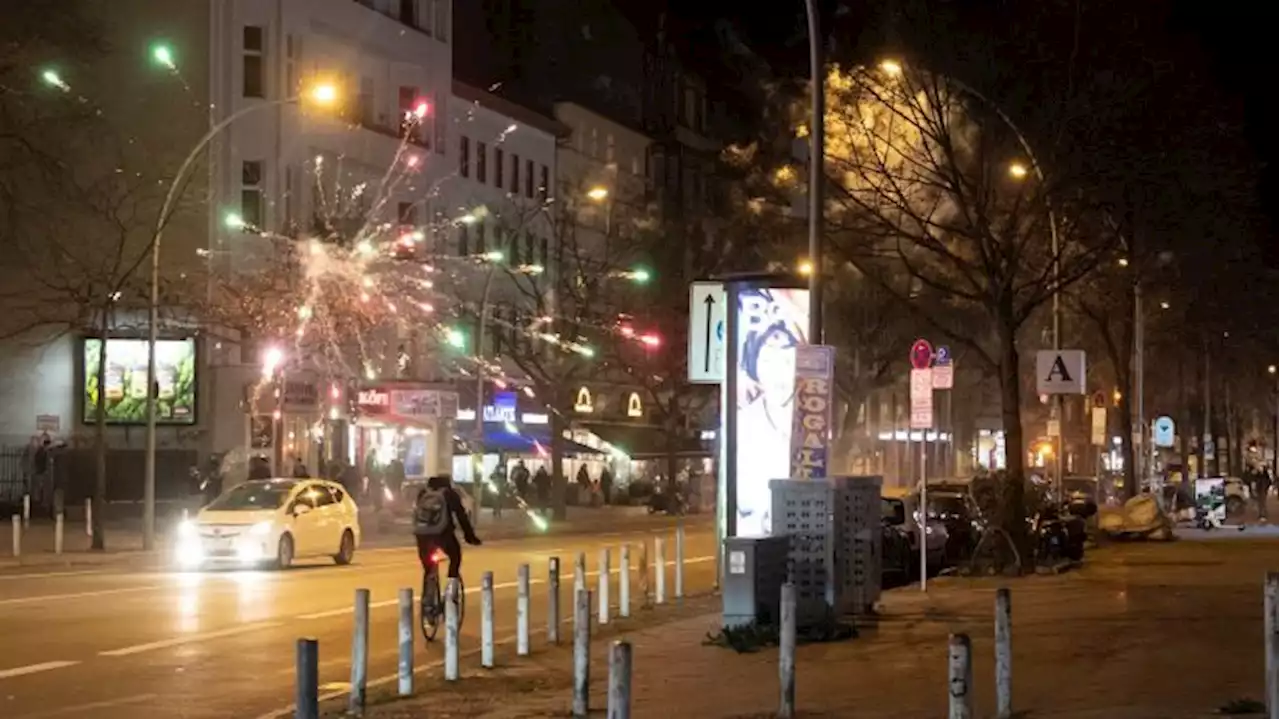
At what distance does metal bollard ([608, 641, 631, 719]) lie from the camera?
994 cm

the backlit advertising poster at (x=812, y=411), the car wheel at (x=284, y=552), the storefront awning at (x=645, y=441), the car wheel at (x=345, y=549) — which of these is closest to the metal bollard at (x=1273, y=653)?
the backlit advertising poster at (x=812, y=411)

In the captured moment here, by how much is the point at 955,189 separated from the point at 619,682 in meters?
20.3

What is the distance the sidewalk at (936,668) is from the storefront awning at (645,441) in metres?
48.3

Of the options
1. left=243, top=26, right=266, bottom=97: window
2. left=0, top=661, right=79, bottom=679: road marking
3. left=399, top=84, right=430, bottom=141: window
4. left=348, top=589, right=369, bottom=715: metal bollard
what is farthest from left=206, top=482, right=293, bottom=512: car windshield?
left=399, top=84, right=430, bottom=141: window

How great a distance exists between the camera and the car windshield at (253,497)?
3184 centimetres

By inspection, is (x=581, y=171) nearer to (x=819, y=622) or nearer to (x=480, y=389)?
(x=480, y=389)

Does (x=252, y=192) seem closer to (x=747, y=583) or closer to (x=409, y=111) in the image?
(x=409, y=111)

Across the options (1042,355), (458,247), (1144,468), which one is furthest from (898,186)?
(1144,468)

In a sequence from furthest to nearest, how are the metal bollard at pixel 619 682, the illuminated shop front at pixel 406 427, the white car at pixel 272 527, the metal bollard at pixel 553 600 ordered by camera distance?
the illuminated shop front at pixel 406 427
the white car at pixel 272 527
the metal bollard at pixel 553 600
the metal bollard at pixel 619 682

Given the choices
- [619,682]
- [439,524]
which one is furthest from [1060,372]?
[619,682]

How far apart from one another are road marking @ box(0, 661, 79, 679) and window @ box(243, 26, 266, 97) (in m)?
34.5

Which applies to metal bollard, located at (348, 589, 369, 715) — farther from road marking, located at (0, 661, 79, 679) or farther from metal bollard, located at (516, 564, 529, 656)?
road marking, located at (0, 661, 79, 679)

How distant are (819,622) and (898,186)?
14.6m

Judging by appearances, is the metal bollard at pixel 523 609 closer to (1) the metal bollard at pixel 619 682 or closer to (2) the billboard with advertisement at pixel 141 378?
(1) the metal bollard at pixel 619 682
